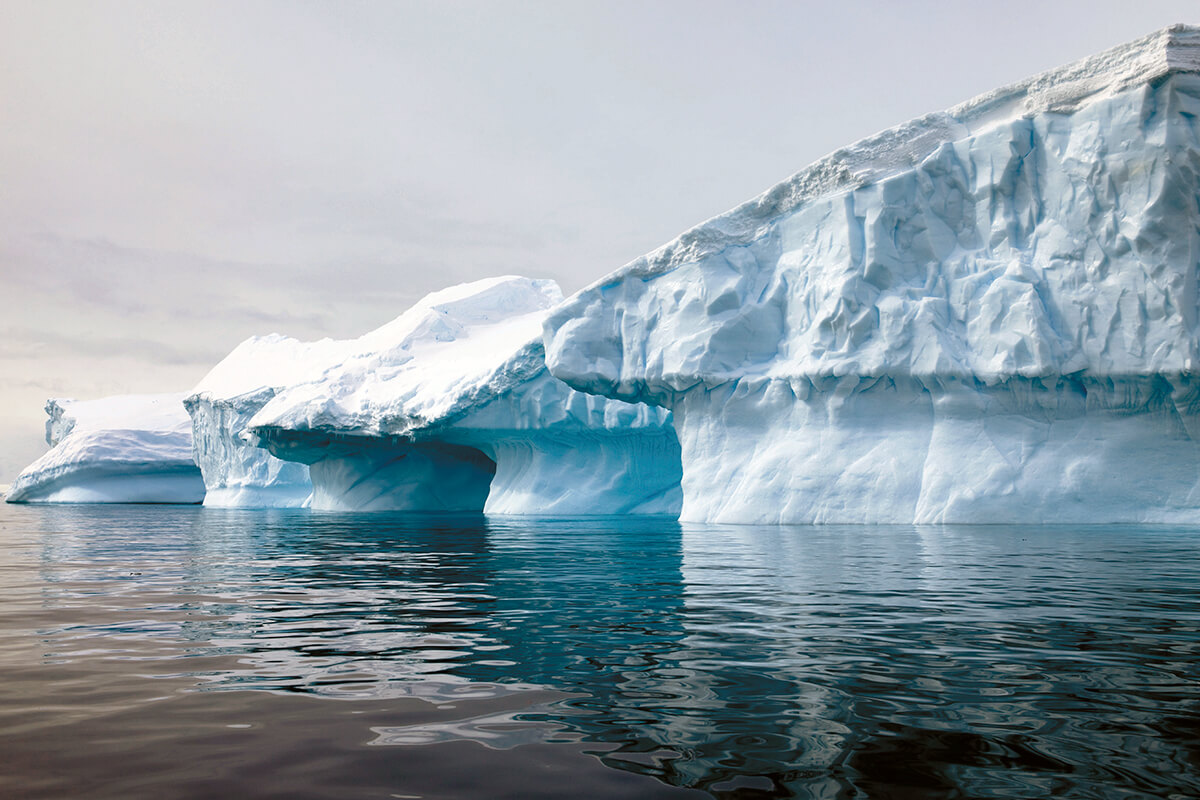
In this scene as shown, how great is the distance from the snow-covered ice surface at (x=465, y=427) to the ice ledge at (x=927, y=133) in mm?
5593

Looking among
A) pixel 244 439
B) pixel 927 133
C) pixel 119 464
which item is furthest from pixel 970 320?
pixel 119 464

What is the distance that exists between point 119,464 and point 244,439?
1119cm

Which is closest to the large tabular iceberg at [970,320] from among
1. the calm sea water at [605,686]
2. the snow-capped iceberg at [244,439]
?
the calm sea water at [605,686]

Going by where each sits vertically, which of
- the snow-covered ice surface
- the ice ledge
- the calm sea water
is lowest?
the calm sea water

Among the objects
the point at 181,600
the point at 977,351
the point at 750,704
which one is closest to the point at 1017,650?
the point at 750,704

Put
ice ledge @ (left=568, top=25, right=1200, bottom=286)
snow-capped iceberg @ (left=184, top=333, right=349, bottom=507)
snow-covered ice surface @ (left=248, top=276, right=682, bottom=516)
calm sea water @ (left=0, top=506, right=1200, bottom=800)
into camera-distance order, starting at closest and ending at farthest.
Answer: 1. calm sea water @ (left=0, top=506, right=1200, bottom=800)
2. ice ledge @ (left=568, top=25, right=1200, bottom=286)
3. snow-covered ice surface @ (left=248, top=276, right=682, bottom=516)
4. snow-capped iceberg @ (left=184, top=333, right=349, bottom=507)

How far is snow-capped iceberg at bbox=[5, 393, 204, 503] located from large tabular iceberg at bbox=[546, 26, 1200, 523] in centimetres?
3724

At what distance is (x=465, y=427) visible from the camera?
93.7 feet

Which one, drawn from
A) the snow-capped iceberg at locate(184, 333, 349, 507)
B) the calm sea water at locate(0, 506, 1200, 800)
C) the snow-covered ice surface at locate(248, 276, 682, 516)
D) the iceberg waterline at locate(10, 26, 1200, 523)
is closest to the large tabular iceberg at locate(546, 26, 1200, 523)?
the iceberg waterline at locate(10, 26, 1200, 523)

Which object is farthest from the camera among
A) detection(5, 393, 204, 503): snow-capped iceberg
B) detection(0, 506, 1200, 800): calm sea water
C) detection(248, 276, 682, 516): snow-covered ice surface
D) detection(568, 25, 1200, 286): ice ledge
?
detection(5, 393, 204, 503): snow-capped iceberg

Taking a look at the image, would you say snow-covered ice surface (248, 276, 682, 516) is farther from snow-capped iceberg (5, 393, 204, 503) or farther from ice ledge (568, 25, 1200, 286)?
snow-capped iceberg (5, 393, 204, 503)

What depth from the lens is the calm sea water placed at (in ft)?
8.39

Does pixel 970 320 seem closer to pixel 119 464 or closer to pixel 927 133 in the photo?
pixel 927 133

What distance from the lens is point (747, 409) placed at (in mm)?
21203
